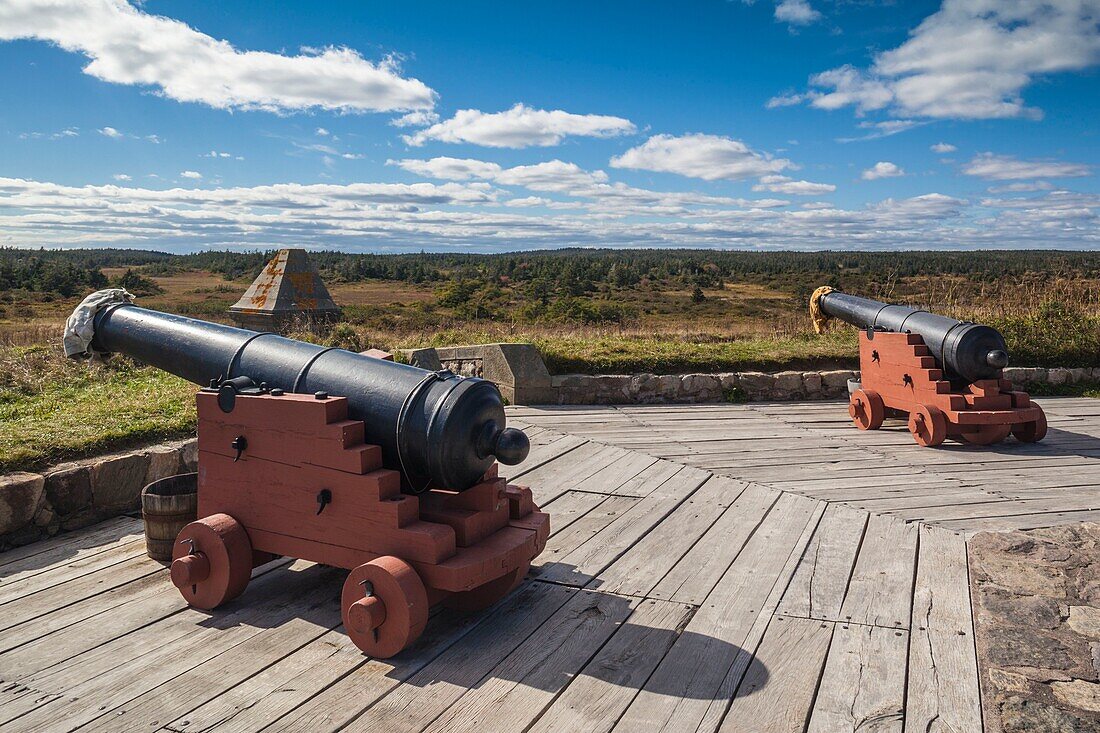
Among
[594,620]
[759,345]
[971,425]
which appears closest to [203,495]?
[594,620]

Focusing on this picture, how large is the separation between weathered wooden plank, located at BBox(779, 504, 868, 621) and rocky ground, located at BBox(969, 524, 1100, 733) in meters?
0.50

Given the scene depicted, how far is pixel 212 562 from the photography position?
10.4 feet

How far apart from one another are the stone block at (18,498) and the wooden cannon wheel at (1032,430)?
21.1ft

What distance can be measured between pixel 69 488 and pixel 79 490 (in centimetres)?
5

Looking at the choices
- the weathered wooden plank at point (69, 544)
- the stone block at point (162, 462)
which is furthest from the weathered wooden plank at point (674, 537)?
the stone block at point (162, 462)

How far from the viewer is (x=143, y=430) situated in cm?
474

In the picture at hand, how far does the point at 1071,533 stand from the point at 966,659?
1.54m

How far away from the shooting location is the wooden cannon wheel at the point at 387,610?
2729 mm

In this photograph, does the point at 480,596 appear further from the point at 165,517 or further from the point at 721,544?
the point at 165,517

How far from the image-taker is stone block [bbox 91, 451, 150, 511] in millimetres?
4215

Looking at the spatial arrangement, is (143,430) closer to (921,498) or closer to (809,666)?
(809,666)

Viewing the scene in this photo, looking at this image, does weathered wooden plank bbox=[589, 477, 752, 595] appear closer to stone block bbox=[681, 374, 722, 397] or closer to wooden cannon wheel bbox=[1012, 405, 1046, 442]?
wooden cannon wheel bbox=[1012, 405, 1046, 442]

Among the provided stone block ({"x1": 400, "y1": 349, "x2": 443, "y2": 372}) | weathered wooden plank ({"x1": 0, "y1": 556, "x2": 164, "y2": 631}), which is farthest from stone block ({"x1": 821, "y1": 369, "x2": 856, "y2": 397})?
weathered wooden plank ({"x1": 0, "y1": 556, "x2": 164, "y2": 631})

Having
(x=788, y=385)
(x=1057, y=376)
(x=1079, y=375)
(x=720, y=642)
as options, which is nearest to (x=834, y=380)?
(x=788, y=385)
